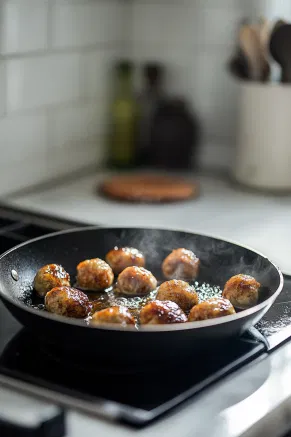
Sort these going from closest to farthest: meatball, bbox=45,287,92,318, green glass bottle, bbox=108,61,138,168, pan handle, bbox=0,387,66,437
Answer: pan handle, bbox=0,387,66,437, meatball, bbox=45,287,92,318, green glass bottle, bbox=108,61,138,168

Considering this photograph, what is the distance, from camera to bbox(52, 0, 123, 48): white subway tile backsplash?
1.86 m

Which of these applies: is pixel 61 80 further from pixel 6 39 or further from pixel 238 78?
pixel 238 78

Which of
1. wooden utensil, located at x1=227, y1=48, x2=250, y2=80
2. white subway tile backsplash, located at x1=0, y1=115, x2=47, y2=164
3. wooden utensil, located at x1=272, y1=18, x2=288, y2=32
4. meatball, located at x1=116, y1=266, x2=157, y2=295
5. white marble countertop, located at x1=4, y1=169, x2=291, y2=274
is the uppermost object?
wooden utensil, located at x1=272, y1=18, x2=288, y2=32

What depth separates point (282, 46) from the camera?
5.63 ft

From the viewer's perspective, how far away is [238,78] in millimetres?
1856

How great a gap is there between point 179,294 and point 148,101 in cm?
110

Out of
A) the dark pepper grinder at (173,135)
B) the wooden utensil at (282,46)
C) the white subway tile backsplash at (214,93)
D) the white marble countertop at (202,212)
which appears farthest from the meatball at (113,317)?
the white subway tile backsplash at (214,93)

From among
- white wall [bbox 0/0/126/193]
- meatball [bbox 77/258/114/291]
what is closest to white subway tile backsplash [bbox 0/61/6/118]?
white wall [bbox 0/0/126/193]

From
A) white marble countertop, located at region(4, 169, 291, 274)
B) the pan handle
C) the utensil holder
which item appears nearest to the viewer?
the pan handle

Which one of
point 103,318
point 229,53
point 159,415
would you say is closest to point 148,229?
point 103,318

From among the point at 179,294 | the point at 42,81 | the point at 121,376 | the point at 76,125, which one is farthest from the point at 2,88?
the point at 121,376

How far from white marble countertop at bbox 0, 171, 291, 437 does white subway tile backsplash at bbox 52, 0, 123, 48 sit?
35 centimetres

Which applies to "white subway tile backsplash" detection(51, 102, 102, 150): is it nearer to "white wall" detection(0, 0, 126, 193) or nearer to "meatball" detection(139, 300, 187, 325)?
"white wall" detection(0, 0, 126, 193)

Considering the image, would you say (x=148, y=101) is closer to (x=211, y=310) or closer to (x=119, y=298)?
(x=119, y=298)
